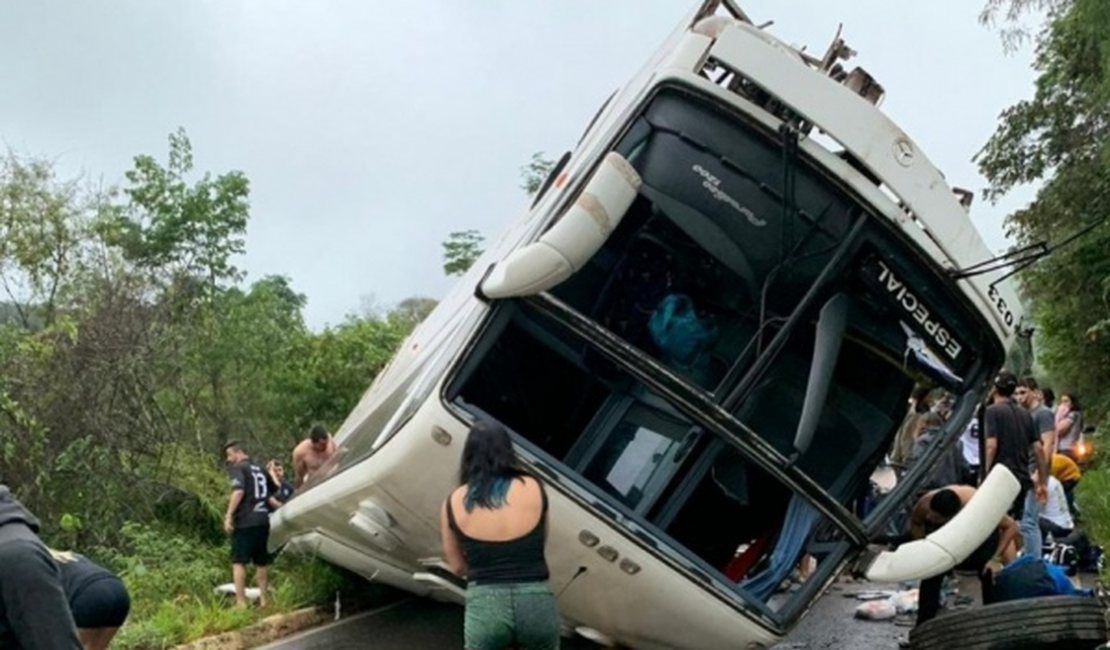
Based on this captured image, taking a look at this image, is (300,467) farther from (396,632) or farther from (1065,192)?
(1065,192)

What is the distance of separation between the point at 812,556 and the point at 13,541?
4389 mm

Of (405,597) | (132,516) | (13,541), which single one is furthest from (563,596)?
(132,516)

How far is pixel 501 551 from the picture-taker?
4449 mm

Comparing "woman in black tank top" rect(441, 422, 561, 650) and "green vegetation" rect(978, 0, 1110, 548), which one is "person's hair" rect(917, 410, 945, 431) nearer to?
"woman in black tank top" rect(441, 422, 561, 650)

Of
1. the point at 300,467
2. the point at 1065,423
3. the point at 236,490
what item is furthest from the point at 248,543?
the point at 1065,423

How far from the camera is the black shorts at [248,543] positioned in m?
9.52

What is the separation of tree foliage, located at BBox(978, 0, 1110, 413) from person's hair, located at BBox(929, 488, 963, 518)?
10055 mm

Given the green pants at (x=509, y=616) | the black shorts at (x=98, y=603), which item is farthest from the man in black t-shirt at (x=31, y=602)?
the green pants at (x=509, y=616)

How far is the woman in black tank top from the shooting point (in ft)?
14.5

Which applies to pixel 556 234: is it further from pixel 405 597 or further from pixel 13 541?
pixel 405 597

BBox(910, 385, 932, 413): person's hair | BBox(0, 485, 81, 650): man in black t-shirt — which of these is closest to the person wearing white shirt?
BBox(910, 385, 932, 413): person's hair

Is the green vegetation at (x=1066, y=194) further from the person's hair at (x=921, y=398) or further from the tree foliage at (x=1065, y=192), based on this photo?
the person's hair at (x=921, y=398)

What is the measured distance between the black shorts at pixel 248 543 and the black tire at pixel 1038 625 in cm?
576

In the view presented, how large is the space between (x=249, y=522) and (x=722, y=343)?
192 inches
